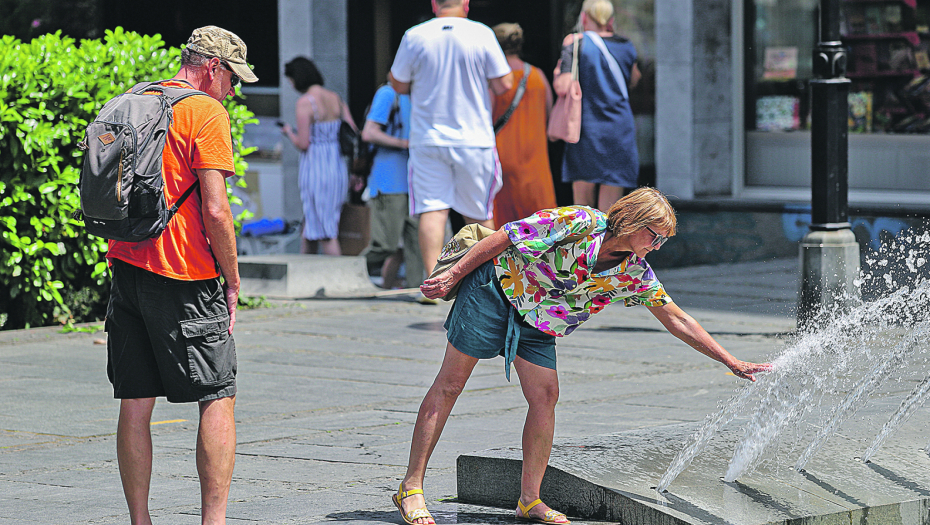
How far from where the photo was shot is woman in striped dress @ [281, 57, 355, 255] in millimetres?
11719

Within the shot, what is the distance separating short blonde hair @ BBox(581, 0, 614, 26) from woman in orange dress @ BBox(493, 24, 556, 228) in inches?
22.2

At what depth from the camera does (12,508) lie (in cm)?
461

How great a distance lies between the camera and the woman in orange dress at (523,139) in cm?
1000

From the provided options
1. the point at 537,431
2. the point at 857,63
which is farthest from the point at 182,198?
the point at 857,63

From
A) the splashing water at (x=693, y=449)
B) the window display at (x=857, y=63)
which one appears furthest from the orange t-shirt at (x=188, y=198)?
the window display at (x=857, y=63)

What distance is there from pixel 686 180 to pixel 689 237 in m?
0.53

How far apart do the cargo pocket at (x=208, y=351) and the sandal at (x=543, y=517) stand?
40.8 inches

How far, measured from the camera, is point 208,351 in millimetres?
4051

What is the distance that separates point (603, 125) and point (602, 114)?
0.08 metres

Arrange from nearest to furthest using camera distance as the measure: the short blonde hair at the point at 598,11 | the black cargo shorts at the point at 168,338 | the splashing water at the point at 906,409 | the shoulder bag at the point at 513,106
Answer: the black cargo shorts at the point at 168,338 → the splashing water at the point at 906,409 → the short blonde hair at the point at 598,11 → the shoulder bag at the point at 513,106

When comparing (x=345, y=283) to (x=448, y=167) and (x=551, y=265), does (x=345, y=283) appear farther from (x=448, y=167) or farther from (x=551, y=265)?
(x=551, y=265)

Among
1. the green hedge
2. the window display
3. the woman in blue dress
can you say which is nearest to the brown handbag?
the woman in blue dress

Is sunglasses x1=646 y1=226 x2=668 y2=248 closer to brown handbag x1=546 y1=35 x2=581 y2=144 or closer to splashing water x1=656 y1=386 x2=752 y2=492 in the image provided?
splashing water x1=656 y1=386 x2=752 y2=492

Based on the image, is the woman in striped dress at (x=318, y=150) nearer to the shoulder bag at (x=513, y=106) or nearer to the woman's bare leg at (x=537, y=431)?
A: the shoulder bag at (x=513, y=106)
